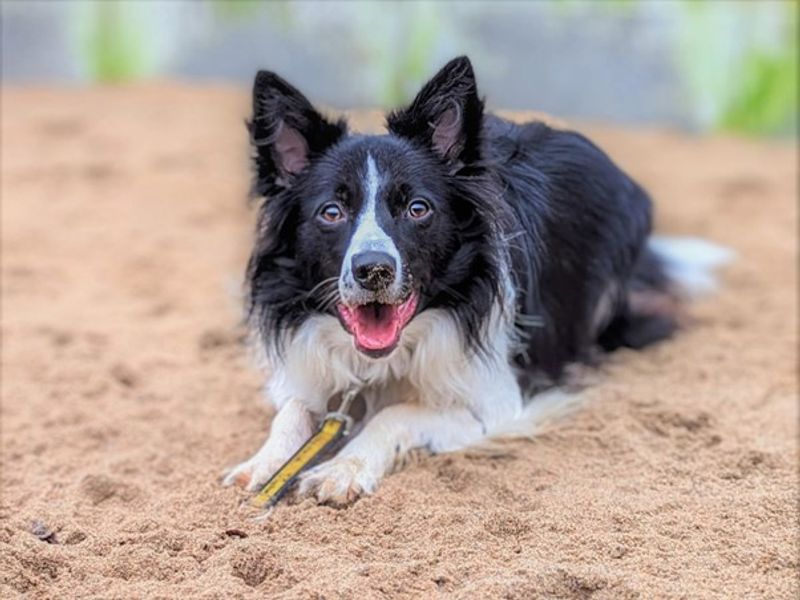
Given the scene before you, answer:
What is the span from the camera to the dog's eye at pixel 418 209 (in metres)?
3.87

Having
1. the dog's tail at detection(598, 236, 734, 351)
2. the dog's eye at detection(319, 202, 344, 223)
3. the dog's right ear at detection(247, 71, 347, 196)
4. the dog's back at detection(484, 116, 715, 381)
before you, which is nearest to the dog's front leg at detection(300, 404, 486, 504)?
the dog's back at detection(484, 116, 715, 381)

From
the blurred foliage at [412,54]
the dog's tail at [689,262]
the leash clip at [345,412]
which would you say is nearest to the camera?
the leash clip at [345,412]

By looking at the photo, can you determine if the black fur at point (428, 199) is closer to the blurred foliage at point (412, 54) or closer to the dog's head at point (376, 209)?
the dog's head at point (376, 209)

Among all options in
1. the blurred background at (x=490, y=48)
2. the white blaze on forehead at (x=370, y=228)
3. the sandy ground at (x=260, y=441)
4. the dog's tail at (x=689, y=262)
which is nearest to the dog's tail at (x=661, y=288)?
the dog's tail at (x=689, y=262)

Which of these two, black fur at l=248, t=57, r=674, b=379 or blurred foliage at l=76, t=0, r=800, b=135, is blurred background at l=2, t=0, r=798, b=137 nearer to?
blurred foliage at l=76, t=0, r=800, b=135

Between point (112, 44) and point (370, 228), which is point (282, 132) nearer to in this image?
point (370, 228)

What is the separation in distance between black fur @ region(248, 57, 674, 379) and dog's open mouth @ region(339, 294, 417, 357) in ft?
0.40

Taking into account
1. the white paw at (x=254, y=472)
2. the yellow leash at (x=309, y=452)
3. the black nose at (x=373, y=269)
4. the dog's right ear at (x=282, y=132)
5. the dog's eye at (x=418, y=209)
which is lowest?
the white paw at (x=254, y=472)

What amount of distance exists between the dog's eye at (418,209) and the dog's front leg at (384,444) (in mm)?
763

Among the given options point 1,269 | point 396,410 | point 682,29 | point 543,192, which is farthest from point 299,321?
point 682,29

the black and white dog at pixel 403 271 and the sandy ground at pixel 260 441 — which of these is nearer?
the sandy ground at pixel 260 441

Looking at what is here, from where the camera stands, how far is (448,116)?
3.98m

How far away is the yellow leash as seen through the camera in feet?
12.2

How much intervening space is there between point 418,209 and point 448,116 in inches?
14.1
